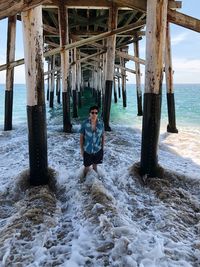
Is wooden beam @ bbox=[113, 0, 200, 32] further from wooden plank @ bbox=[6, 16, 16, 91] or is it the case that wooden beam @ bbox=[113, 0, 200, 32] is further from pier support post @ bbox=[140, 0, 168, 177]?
wooden plank @ bbox=[6, 16, 16, 91]

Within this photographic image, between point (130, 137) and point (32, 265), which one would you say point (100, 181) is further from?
point (130, 137)

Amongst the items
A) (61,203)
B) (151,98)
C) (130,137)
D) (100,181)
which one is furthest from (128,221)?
(130,137)

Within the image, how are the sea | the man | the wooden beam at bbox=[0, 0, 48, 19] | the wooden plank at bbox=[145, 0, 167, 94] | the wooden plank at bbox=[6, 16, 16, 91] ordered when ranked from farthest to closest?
the wooden plank at bbox=[6, 16, 16, 91] → the man → the wooden plank at bbox=[145, 0, 167, 94] → the wooden beam at bbox=[0, 0, 48, 19] → the sea

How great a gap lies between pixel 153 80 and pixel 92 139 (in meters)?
1.35

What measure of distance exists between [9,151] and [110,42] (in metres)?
4.43

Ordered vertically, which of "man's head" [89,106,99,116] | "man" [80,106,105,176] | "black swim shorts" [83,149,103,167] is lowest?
"black swim shorts" [83,149,103,167]

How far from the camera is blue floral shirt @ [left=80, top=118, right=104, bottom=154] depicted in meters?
5.49

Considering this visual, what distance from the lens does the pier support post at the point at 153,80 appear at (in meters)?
5.30

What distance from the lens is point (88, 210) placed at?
14.0ft

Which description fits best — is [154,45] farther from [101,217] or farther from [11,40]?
[11,40]

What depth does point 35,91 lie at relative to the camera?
5.18 m

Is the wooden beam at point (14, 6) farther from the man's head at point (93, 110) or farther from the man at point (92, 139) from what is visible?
the man at point (92, 139)

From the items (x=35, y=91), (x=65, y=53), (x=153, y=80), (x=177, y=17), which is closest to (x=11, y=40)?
(x=65, y=53)

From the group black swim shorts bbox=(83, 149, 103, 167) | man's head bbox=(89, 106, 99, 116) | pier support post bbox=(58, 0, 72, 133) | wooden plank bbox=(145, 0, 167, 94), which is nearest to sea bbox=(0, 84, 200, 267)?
black swim shorts bbox=(83, 149, 103, 167)
